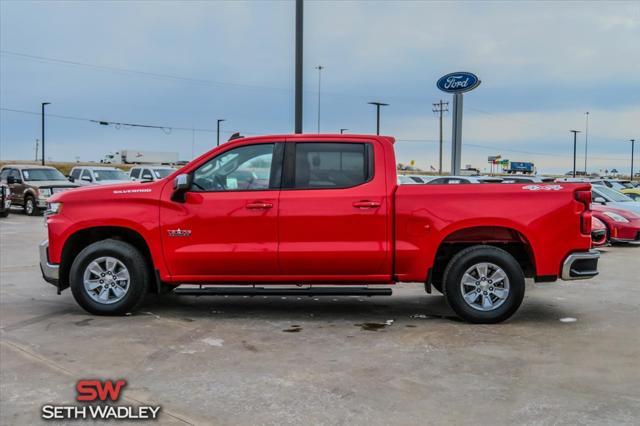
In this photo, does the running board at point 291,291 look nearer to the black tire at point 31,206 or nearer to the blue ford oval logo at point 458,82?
the black tire at point 31,206

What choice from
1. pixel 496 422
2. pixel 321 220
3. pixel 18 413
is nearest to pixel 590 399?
pixel 496 422

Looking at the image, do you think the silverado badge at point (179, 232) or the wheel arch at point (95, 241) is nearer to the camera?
the silverado badge at point (179, 232)

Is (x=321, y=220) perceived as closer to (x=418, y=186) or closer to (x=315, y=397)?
(x=418, y=186)

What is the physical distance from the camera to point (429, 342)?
5938 mm

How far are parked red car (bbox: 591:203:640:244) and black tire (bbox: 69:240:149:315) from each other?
1099cm

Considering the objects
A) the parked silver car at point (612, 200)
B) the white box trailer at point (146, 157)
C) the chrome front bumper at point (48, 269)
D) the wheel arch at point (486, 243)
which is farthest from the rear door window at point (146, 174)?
the white box trailer at point (146, 157)

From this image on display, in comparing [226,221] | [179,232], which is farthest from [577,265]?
[179,232]

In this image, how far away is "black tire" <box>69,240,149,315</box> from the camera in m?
6.84

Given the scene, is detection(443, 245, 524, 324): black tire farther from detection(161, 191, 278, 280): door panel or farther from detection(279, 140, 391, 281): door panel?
detection(161, 191, 278, 280): door panel

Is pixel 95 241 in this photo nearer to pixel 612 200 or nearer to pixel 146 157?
pixel 612 200

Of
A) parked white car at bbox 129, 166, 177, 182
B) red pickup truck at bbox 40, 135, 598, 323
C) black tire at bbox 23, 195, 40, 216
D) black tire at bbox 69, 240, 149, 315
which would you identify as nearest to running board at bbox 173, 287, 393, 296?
red pickup truck at bbox 40, 135, 598, 323

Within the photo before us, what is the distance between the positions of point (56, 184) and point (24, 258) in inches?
451

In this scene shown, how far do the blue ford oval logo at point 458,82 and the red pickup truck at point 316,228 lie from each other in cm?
2167

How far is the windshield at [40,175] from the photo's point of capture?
23.4 meters
